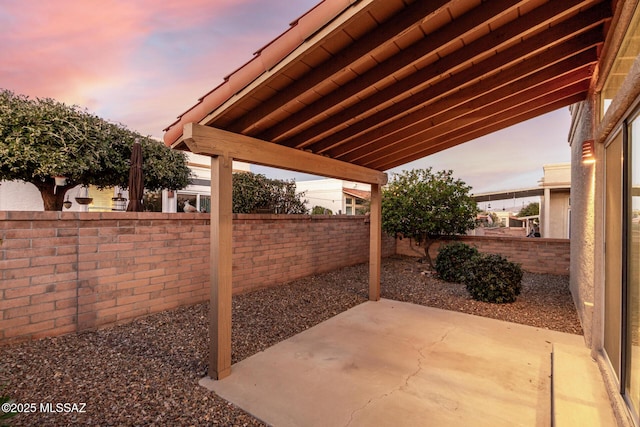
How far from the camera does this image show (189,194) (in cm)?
1246

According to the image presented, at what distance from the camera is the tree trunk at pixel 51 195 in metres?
7.23

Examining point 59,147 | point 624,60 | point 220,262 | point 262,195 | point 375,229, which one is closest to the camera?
point 624,60

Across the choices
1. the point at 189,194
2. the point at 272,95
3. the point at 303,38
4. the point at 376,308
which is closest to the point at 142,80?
the point at 189,194

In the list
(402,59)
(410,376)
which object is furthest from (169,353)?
(402,59)

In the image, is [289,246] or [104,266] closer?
[104,266]

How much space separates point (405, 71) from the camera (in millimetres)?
2902

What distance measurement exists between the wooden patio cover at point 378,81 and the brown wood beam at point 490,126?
0.03 metres

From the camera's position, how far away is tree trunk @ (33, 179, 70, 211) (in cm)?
723

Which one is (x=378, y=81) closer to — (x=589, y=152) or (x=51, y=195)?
(x=589, y=152)

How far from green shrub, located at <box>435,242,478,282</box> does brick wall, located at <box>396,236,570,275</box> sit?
1.83m

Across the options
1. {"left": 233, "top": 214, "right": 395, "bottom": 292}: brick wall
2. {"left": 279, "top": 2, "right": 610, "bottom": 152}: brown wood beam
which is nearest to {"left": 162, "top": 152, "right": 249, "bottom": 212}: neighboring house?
{"left": 233, "top": 214, "right": 395, "bottom": 292}: brick wall

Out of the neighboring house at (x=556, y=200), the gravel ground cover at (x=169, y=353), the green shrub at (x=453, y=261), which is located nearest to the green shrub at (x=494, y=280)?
the gravel ground cover at (x=169, y=353)

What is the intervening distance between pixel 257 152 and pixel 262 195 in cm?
499

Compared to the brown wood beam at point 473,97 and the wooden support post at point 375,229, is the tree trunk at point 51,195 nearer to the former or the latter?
the brown wood beam at point 473,97
